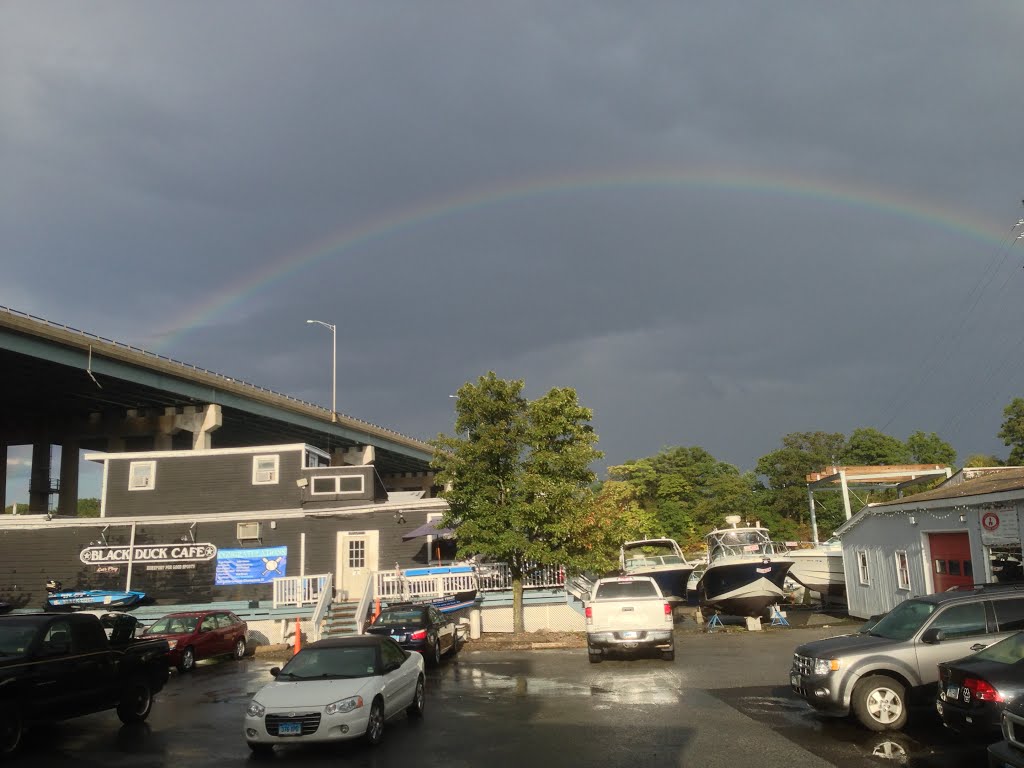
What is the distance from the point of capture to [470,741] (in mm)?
10711

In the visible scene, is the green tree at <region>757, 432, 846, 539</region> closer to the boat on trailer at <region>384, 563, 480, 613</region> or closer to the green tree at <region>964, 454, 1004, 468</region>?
the green tree at <region>964, 454, 1004, 468</region>

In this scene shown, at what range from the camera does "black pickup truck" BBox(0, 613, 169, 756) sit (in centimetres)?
1045

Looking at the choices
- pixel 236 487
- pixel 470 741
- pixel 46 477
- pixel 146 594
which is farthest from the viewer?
pixel 46 477

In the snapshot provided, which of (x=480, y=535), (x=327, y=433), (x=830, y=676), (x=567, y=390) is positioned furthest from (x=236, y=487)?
(x=327, y=433)

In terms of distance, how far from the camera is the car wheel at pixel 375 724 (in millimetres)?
10411

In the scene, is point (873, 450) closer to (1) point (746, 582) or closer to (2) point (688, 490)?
(2) point (688, 490)

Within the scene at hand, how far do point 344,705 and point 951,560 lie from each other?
57.2ft

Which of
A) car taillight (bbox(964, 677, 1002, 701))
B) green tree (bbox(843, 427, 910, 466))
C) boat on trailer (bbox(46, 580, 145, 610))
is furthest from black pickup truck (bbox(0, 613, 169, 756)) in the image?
green tree (bbox(843, 427, 910, 466))

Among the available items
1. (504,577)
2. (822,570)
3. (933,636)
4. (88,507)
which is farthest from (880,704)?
(88,507)

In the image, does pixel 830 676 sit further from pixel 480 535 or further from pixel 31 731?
pixel 480 535

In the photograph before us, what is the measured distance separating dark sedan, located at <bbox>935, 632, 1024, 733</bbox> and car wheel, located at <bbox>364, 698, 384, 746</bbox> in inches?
278

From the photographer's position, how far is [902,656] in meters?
10.6

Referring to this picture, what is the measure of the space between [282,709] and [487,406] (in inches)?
587

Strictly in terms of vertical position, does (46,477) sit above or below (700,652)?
above
